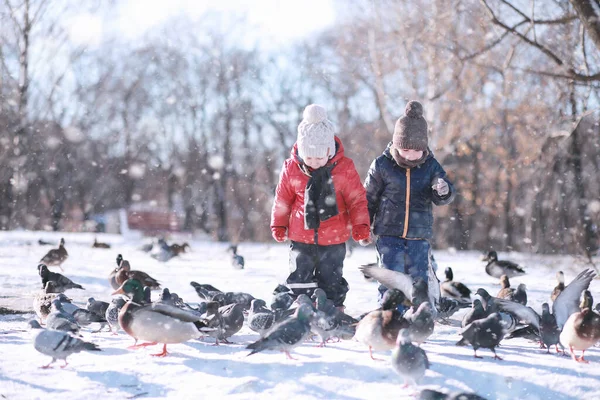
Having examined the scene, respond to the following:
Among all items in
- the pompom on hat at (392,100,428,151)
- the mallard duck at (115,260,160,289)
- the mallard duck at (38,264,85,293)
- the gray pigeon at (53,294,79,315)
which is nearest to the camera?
the pompom on hat at (392,100,428,151)

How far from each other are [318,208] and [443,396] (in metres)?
2.62

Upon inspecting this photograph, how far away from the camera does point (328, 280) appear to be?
575 centimetres

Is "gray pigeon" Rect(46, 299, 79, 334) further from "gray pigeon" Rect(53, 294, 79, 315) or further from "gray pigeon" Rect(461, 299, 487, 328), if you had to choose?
"gray pigeon" Rect(461, 299, 487, 328)

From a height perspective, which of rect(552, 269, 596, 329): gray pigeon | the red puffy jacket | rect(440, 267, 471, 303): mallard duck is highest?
the red puffy jacket

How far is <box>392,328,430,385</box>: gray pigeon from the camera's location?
11.0 feet

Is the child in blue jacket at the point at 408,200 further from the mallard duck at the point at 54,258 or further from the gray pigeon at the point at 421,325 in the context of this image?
the mallard duck at the point at 54,258

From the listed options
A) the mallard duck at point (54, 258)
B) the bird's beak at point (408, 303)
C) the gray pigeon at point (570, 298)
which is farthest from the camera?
the mallard duck at point (54, 258)

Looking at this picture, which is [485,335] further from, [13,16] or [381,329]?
[13,16]

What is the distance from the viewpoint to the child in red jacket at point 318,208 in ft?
18.1

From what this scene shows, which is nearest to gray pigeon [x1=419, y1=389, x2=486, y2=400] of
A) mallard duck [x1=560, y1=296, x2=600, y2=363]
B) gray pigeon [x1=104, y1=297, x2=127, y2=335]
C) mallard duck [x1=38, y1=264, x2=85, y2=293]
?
mallard duck [x1=560, y1=296, x2=600, y2=363]

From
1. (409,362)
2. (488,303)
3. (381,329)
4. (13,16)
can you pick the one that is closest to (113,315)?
(381,329)

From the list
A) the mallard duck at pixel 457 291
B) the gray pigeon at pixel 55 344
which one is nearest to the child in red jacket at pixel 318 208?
the mallard duck at pixel 457 291

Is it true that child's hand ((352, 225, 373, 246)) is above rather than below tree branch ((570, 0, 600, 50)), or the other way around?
below

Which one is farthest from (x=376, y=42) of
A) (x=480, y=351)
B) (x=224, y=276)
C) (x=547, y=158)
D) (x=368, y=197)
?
(x=480, y=351)
